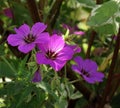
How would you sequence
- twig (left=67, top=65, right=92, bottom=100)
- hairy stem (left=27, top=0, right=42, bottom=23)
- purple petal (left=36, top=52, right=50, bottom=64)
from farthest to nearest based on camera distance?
twig (left=67, top=65, right=92, bottom=100), hairy stem (left=27, top=0, right=42, bottom=23), purple petal (left=36, top=52, right=50, bottom=64)

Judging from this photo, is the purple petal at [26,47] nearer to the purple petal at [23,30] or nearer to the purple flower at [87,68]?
the purple petal at [23,30]

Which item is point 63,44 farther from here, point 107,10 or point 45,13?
point 45,13

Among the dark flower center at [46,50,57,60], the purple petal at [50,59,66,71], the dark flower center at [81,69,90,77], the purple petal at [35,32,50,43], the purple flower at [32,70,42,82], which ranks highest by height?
the purple petal at [35,32,50,43]

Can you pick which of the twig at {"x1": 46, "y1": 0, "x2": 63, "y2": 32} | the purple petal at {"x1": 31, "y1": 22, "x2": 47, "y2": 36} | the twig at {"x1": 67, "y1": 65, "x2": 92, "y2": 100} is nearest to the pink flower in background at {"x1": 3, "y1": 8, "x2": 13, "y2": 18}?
the twig at {"x1": 46, "y1": 0, "x2": 63, "y2": 32}

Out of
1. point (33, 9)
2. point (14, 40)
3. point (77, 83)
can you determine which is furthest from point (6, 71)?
point (77, 83)

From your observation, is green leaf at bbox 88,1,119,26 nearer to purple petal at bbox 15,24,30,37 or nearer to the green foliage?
the green foliage

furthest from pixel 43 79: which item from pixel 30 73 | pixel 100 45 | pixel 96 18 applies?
pixel 100 45

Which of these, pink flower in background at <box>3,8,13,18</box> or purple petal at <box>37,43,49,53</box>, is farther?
pink flower in background at <box>3,8,13,18</box>

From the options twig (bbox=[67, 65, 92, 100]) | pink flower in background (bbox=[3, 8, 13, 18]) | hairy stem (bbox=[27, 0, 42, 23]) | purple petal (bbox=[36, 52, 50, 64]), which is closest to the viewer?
Answer: purple petal (bbox=[36, 52, 50, 64])
